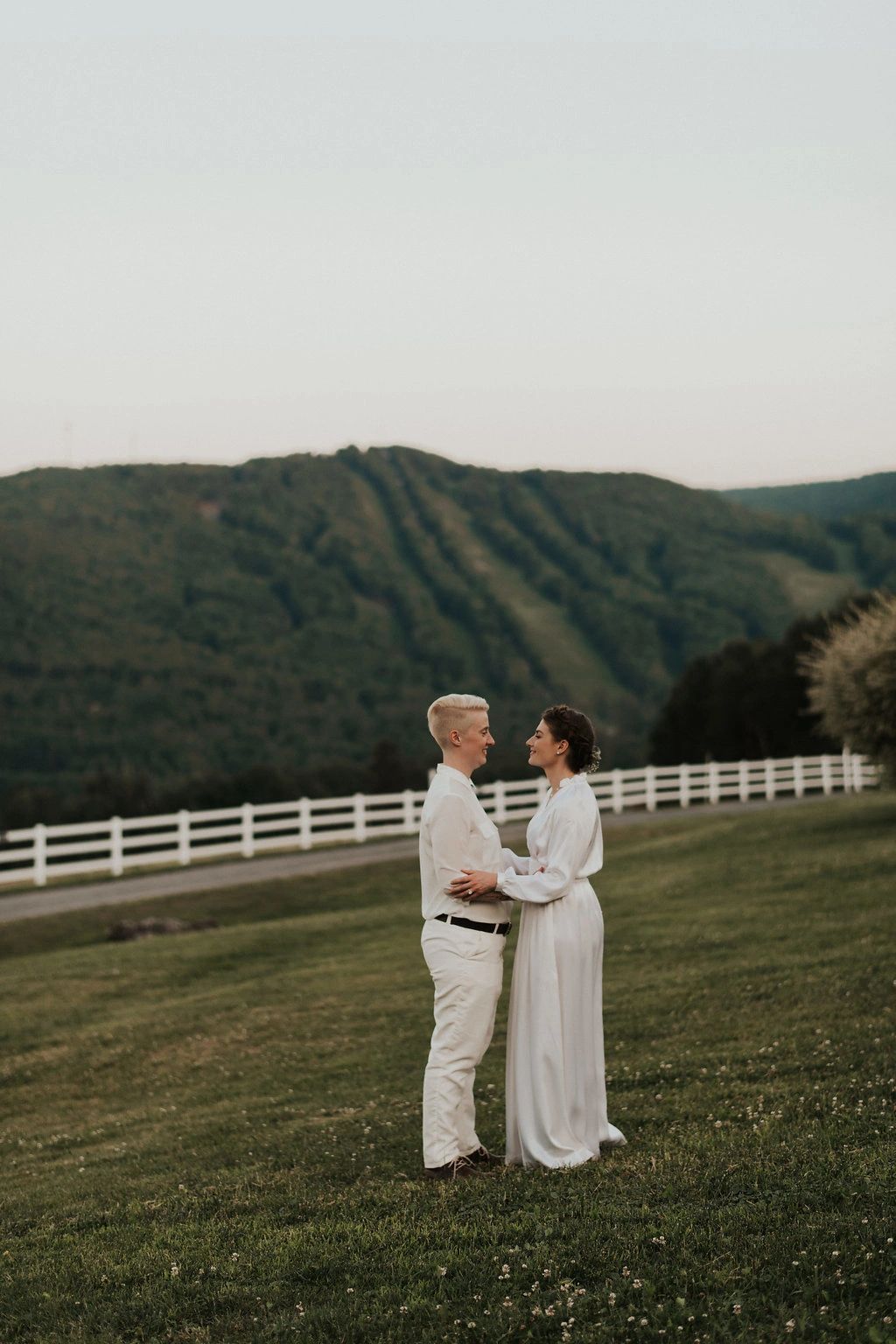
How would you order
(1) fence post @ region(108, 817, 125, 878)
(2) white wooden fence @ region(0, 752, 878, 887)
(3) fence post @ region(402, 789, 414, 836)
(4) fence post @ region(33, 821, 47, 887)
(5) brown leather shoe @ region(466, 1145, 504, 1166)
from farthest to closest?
1. (3) fence post @ region(402, 789, 414, 836)
2. (1) fence post @ region(108, 817, 125, 878)
3. (2) white wooden fence @ region(0, 752, 878, 887)
4. (4) fence post @ region(33, 821, 47, 887)
5. (5) brown leather shoe @ region(466, 1145, 504, 1166)

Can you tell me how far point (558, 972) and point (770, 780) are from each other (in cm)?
3521

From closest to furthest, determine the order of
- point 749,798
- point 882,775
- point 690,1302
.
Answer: point 690,1302 → point 882,775 → point 749,798

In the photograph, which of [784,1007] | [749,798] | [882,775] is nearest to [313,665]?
[749,798]

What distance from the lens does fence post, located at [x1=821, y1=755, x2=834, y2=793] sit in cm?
4197

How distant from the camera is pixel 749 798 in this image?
41.0m

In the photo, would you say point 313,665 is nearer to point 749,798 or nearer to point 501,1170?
point 749,798

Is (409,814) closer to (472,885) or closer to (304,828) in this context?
(304,828)

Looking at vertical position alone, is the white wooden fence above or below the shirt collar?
below

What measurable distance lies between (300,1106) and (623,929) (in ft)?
24.8

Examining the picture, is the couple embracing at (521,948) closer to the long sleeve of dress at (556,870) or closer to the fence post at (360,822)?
the long sleeve of dress at (556,870)

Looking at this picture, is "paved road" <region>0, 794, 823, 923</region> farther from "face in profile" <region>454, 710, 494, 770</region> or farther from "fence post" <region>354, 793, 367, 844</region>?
"face in profile" <region>454, 710, 494, 770</region>

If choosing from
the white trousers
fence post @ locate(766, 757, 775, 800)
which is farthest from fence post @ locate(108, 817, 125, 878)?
the white trousers

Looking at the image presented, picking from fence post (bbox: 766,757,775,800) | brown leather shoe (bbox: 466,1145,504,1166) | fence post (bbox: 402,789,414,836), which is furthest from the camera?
fence post (bbox: 766,757,775,800)

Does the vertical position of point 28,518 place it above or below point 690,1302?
above
